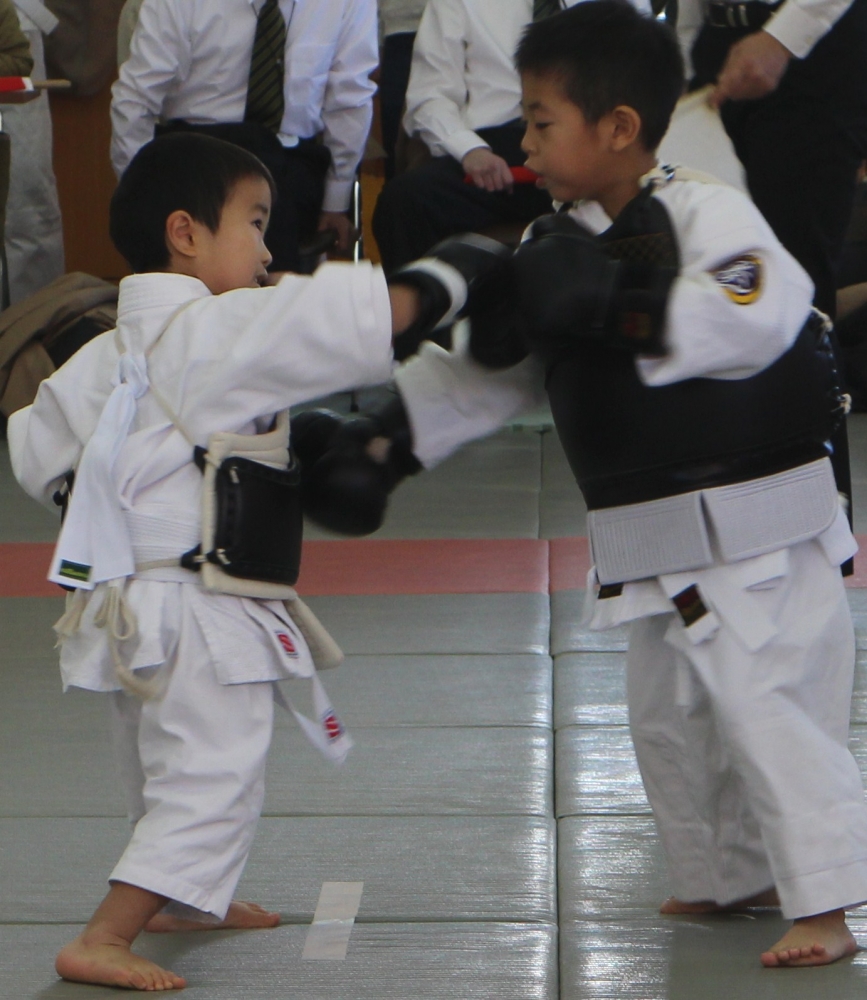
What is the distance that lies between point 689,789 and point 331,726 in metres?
0.43

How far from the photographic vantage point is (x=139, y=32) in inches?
196

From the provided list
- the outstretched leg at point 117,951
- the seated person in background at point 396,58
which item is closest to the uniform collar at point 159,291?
the outstretched leg at point 117,951

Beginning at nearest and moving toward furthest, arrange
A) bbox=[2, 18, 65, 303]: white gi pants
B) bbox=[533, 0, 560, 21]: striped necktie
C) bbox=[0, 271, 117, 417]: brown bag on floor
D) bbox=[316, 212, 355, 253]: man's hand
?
1. bbox=[533, 0, 560, 21]: striped necktie
2. bbox=[0, 271, 117, 417]: brown bag on floor
3. bbox=[316, 212, 355, 253]: man's hand
4. bbox=[2, 18, 65, 303]: white gi pants

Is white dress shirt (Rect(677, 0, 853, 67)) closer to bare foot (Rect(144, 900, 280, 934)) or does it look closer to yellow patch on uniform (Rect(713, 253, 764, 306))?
yellow patch on uniform (Rect(713, 253, 764, 306))

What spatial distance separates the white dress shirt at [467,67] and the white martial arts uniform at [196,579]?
3.52m

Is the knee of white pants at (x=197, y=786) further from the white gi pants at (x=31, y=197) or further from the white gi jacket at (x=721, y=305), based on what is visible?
the white gi pants at (x=31, y=197)

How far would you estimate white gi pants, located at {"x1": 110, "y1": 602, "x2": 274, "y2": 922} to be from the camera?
1525 mm

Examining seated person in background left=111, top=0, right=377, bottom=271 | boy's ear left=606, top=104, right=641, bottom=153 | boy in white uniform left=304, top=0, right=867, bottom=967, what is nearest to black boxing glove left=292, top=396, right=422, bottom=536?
boy in white uniform left=304, top=0, right=867, bottom=967

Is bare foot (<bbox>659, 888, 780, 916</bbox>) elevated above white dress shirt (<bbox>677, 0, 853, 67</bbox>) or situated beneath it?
situated beneath

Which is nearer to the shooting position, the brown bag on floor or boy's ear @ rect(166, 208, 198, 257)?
boy's ear @ rect(166, 208, 198, 257)

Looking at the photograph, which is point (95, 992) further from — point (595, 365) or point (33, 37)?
point (33, 37)

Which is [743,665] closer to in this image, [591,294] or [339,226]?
[591,294]

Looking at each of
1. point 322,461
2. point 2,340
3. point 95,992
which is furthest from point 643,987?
point 2,340

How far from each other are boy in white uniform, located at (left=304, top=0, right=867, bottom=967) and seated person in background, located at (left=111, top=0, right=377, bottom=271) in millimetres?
3182
